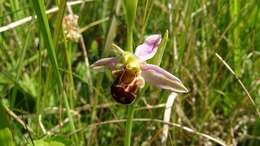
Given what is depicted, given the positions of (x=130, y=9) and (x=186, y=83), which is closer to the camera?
(x=130, y=9)

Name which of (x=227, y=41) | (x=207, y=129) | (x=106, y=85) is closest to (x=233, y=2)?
(x=227, y=41)

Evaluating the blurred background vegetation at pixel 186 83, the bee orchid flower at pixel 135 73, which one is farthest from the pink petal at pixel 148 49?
the blurred background vegetation at pixel 186 83

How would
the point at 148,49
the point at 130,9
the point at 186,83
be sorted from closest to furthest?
1. the point at 130,9
2. the point at 148,49
3. the point at 186,83

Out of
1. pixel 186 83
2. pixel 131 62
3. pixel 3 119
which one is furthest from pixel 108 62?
pixel 186 83

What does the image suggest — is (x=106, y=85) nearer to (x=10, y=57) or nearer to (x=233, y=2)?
(x=10, y=57)

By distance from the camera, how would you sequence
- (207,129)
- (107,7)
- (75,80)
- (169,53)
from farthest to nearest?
(107,7), (75,80), (207,129), (169,53)

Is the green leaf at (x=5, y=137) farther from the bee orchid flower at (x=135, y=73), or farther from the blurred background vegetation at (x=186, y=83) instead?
the blurred background vegetation at (x=186, y=83)

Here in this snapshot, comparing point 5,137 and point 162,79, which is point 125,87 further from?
point 5,137
